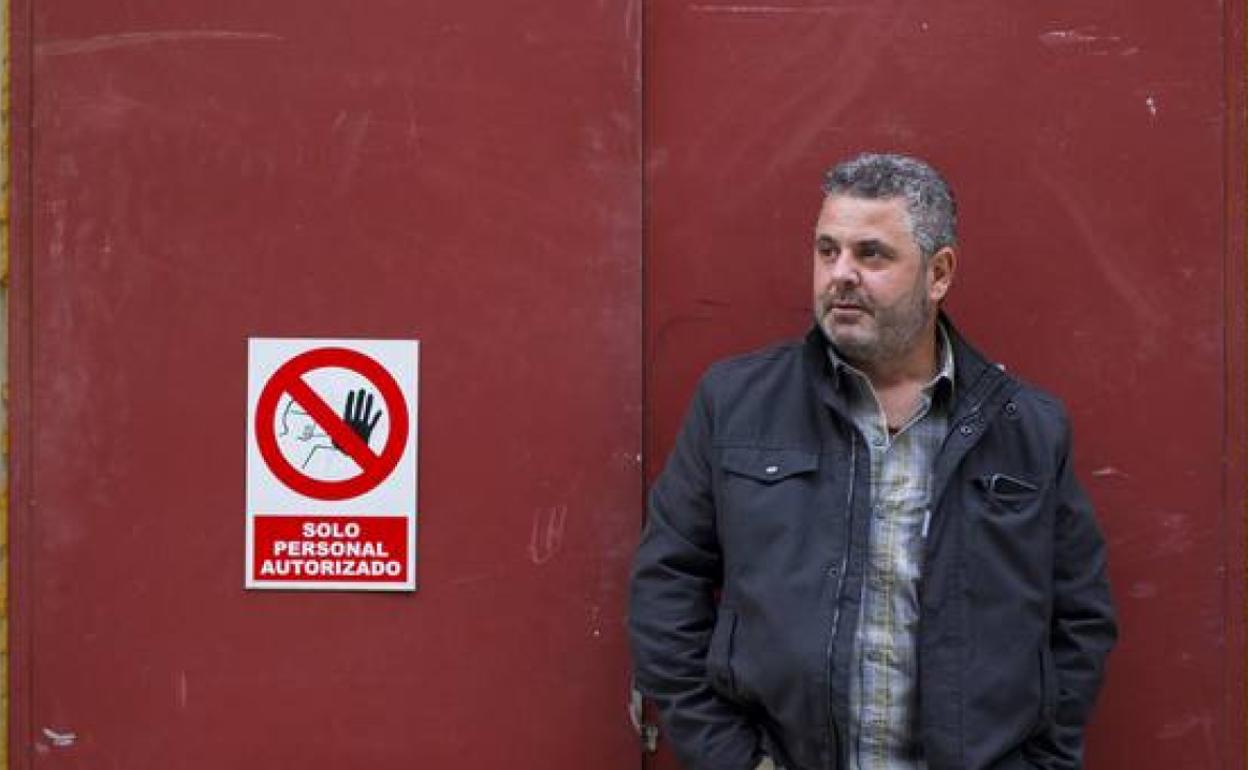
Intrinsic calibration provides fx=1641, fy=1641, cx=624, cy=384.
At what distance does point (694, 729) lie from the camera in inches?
115

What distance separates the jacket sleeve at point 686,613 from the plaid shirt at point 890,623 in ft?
0.72

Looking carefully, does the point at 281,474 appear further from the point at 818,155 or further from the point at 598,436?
the point at 818,155

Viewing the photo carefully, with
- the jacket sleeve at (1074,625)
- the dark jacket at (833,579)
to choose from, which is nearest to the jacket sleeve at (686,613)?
the dark jacket at (833,579)

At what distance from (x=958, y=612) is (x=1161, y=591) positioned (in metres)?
0.78

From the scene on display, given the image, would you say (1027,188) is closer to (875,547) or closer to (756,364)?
(756,364)

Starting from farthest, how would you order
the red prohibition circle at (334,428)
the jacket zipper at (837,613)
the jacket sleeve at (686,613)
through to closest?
1. the red prohibition circle at (334,428)
2. the jacket sleeve at (686,613)
3. the jacket zipper at (837,613)

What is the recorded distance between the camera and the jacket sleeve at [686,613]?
2.94 meters

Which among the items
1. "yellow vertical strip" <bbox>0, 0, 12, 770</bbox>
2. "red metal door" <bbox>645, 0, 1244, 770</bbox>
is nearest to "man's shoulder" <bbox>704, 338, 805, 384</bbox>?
"red metal door" <bbox>645, 0, 1244, 770</bbox>

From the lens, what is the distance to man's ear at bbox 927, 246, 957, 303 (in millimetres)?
3049

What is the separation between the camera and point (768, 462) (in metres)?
2.96

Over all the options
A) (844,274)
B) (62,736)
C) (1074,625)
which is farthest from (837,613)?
(62,736)

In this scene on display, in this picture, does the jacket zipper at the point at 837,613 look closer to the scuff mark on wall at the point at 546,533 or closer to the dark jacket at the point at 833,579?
the dark jacket at the point at 833,579

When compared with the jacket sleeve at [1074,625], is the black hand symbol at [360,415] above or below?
above

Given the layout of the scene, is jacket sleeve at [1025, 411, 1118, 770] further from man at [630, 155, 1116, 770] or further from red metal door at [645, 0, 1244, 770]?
red metal door at [645, 0, 1244, 770]
